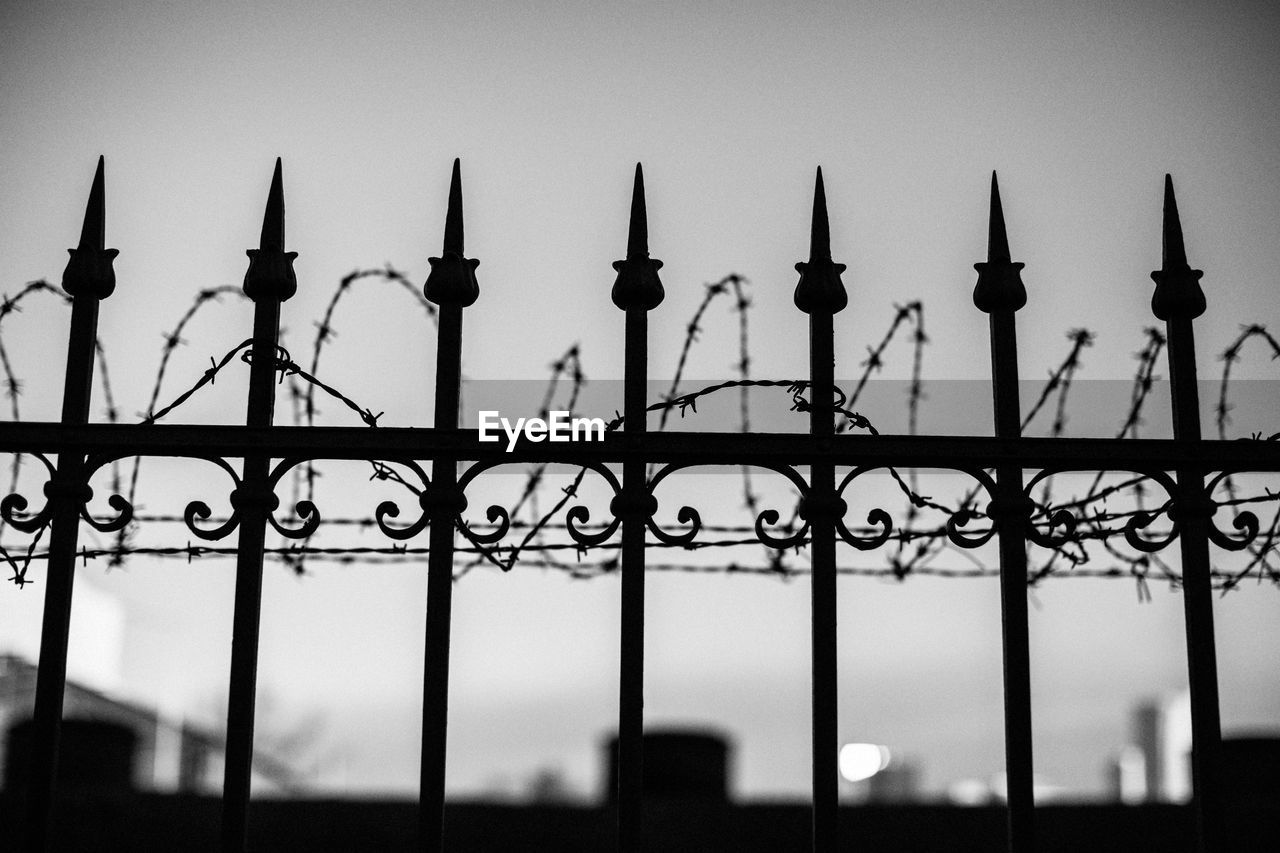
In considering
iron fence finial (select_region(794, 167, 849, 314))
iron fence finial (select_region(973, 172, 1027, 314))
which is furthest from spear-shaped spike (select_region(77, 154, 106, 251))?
iron fence finial (select_region(973, 172, 1027, 314))

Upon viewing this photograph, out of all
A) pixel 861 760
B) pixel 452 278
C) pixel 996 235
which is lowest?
pixel 861 760

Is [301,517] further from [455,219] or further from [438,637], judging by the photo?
[455,219]

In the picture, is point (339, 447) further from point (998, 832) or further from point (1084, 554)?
point (998, 832)

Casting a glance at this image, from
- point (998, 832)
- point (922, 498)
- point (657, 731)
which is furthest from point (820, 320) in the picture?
point (657, 731)

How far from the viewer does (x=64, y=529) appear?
2463 mm

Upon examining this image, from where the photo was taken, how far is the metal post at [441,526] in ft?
7.84

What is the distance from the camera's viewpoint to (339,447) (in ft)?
8.21

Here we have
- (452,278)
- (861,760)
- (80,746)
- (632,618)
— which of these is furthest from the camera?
(861,760)

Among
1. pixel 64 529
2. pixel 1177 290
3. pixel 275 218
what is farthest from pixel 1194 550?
pixel 64 529

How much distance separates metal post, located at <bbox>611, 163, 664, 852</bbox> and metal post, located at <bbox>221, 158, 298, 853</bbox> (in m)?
0.73

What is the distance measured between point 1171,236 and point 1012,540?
0.81m

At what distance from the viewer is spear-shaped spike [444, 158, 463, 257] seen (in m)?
2.64

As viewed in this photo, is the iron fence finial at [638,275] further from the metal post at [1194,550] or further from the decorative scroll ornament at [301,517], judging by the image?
the metal post at [1194,550]

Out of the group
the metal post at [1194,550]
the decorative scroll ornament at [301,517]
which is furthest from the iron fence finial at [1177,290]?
the decorative scroll ornament at [301,517]
